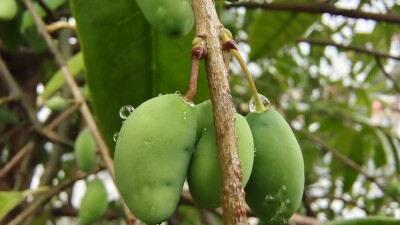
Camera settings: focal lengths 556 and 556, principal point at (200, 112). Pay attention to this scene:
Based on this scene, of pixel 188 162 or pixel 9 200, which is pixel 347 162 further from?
pixel 188 162

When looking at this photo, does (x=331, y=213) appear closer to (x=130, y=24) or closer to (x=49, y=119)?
(x=49, y=119)

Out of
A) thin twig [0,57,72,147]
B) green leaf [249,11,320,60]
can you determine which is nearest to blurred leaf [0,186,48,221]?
thin twig [0,57,72,147]

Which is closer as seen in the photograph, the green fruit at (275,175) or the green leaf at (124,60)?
the green fruit at (275,175)

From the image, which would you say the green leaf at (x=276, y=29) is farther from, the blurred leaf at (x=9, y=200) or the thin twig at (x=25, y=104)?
the blurred leaf at (x=9, y=200)

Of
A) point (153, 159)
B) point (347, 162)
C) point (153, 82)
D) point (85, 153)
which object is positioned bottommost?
point (347, 162)

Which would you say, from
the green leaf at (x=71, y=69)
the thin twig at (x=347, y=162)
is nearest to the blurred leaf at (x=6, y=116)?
the green leaf at (x=71, y=69)

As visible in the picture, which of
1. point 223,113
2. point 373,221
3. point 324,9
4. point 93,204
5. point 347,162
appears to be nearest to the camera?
point 223,113

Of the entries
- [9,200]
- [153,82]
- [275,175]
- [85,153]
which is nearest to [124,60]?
[153,82]

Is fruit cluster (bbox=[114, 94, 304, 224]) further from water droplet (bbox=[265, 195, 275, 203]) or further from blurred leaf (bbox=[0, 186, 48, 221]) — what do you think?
blurred leaf (bbox=[0, 186, 48, 221])
